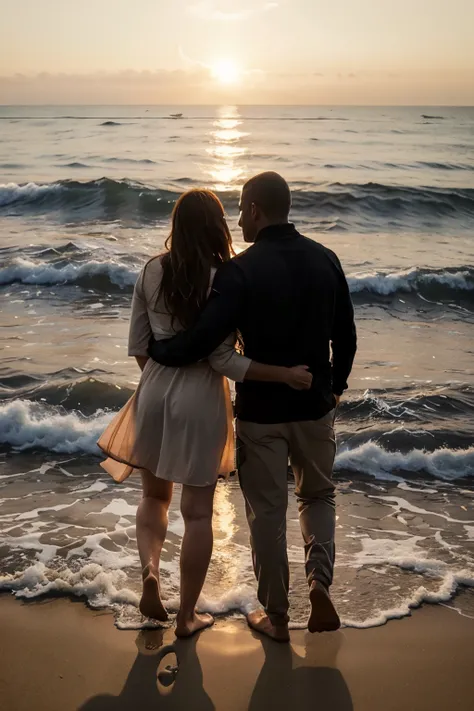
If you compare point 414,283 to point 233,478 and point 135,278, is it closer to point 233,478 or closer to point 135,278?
point 135,278

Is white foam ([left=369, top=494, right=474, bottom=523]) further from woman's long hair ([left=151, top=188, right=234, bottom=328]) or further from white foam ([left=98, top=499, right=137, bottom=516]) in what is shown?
woman's long hair ([left=151, top=188, right=234, bottom=328])

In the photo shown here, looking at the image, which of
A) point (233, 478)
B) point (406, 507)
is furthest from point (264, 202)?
point (233, 478)

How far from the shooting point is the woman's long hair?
2934 millimetres

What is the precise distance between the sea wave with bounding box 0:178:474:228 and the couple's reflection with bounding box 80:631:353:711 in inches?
590

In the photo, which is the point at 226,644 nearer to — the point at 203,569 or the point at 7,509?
the point at 203,569

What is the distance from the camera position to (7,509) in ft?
15.0

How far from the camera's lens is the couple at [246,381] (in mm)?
2943

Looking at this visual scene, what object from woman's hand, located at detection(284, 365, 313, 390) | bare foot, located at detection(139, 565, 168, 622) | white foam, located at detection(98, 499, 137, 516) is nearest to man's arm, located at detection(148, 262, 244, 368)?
woman's hand, located at detection(284, 365, 313, 390)

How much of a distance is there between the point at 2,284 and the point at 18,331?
308 cm

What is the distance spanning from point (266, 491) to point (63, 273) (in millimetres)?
9359

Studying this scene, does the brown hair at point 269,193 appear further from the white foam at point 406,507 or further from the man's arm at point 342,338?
the white foam at point 406,507

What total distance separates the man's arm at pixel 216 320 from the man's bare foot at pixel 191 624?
1.05 meters

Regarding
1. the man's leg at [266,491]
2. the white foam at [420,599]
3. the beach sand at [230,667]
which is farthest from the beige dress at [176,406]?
the white foam at [420,599]

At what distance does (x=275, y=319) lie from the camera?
2.97 metres
